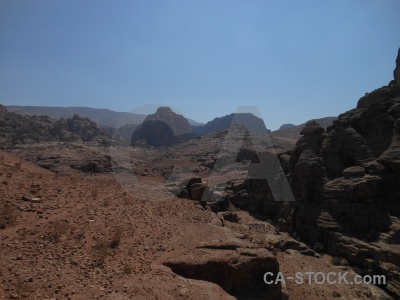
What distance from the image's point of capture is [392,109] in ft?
62.0

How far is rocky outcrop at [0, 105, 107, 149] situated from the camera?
169 feet

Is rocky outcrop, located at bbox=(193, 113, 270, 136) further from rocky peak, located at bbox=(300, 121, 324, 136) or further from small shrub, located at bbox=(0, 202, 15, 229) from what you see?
small shrub, located at bbox=(0, 202, 15, 229)

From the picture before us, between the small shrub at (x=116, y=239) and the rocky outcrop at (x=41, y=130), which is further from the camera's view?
the rocky outcrop at (x=41, y=130)

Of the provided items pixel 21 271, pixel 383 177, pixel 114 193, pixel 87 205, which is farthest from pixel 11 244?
pixel 383 177

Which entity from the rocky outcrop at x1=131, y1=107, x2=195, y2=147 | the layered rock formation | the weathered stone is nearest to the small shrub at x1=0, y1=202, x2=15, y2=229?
the layered rock formation

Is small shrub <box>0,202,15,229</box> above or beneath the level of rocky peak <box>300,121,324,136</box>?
beneath

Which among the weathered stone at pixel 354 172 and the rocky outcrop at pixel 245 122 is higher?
the rocky outcrop at pixel 245 122

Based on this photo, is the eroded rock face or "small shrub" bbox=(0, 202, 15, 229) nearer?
the eroded rock face

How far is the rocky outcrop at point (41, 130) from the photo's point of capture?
5144cm

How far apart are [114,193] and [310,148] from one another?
50.8 ft

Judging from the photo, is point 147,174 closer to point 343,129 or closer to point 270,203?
point 270,203

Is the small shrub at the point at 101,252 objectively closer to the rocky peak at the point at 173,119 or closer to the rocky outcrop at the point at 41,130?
the rocky outcrop at the point at 41,130

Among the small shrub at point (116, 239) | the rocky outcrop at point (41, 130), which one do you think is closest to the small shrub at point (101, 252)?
the small shrub at point (116, 239)

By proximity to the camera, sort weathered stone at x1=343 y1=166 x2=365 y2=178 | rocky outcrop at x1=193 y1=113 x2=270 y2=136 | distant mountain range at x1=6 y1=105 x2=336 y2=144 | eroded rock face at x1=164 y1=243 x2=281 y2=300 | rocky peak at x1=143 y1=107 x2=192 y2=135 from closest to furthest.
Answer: eroded rock face at x1=164 y1=243 x2=281 y2=300
weathered stone at x1=343 y1=166 x2=365 y2=178
distant mountain range at x1=6 y1=105 x2=336 y2=144
rocky peak at x1=143 y1=107 x2=192 y2=135
rocky outcrop at x1=193 y1=113 x2=270 y2=136
